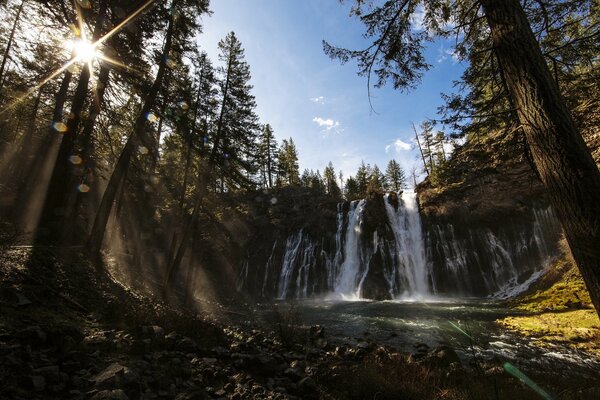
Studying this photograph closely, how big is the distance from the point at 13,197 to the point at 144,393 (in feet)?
74.8

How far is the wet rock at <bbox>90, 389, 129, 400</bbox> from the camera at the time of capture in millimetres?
3398

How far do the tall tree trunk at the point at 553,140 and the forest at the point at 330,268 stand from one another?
0.06ft

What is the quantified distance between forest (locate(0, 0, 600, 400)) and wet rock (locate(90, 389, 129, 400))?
26mm

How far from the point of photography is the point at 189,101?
544 inches

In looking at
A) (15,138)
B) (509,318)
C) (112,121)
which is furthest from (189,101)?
(15,138)

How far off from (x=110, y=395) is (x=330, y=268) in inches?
1167

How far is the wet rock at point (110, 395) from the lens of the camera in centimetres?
340

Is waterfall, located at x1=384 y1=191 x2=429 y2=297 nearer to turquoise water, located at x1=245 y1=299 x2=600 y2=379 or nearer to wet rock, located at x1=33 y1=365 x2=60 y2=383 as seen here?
turquoise water, located at x1=245 y1=299 x2=600 y2=379

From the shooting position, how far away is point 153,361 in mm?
4992

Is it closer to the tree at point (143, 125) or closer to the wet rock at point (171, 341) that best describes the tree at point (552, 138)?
the wet rock at point (171, 341)

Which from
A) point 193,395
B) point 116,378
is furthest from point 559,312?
point 116,378

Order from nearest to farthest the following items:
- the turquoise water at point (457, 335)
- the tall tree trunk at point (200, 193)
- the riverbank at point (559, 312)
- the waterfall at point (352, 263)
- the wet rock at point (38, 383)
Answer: the wet rock at point (38, 383) → the turquoise water at point (457, 335) → the riverbank at point (559, 312) → the tall tree trunk at point (200, 193) → the waterfall at point (352, 263)

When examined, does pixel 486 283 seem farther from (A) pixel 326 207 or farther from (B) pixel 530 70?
(B) pixel 530 70

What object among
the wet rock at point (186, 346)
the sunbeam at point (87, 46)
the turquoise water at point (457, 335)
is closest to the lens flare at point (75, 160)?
the sunbeam at point (87, 46)
